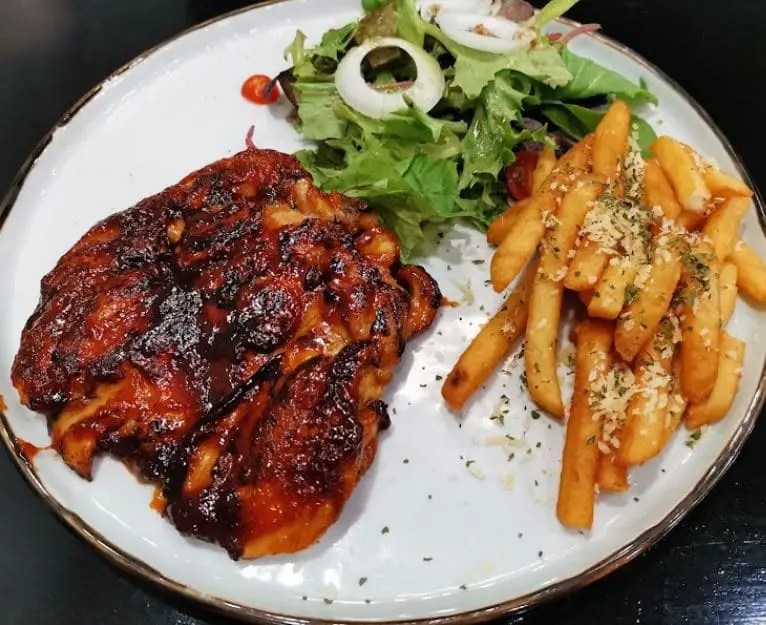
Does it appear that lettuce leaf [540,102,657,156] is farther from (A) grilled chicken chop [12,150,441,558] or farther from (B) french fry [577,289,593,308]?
(A) grilled chicken chop [12,150,441,558]

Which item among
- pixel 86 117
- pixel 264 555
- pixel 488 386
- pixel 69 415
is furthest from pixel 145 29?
pixel 264 555

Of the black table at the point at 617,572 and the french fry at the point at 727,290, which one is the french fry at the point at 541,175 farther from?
the black table at the point at 617,572

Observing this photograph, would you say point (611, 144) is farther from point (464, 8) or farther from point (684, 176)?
point (464, 8)

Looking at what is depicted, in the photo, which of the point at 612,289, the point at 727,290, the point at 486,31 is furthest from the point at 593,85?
the point at 612,289

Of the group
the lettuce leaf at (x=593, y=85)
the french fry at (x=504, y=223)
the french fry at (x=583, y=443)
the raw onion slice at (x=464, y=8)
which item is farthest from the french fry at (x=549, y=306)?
the raw onion slice at (x=464, y=8)

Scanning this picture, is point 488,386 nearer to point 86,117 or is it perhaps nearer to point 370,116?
point 370,116

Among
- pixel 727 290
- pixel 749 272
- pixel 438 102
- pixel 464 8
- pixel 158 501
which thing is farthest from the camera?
pixel 464 8
